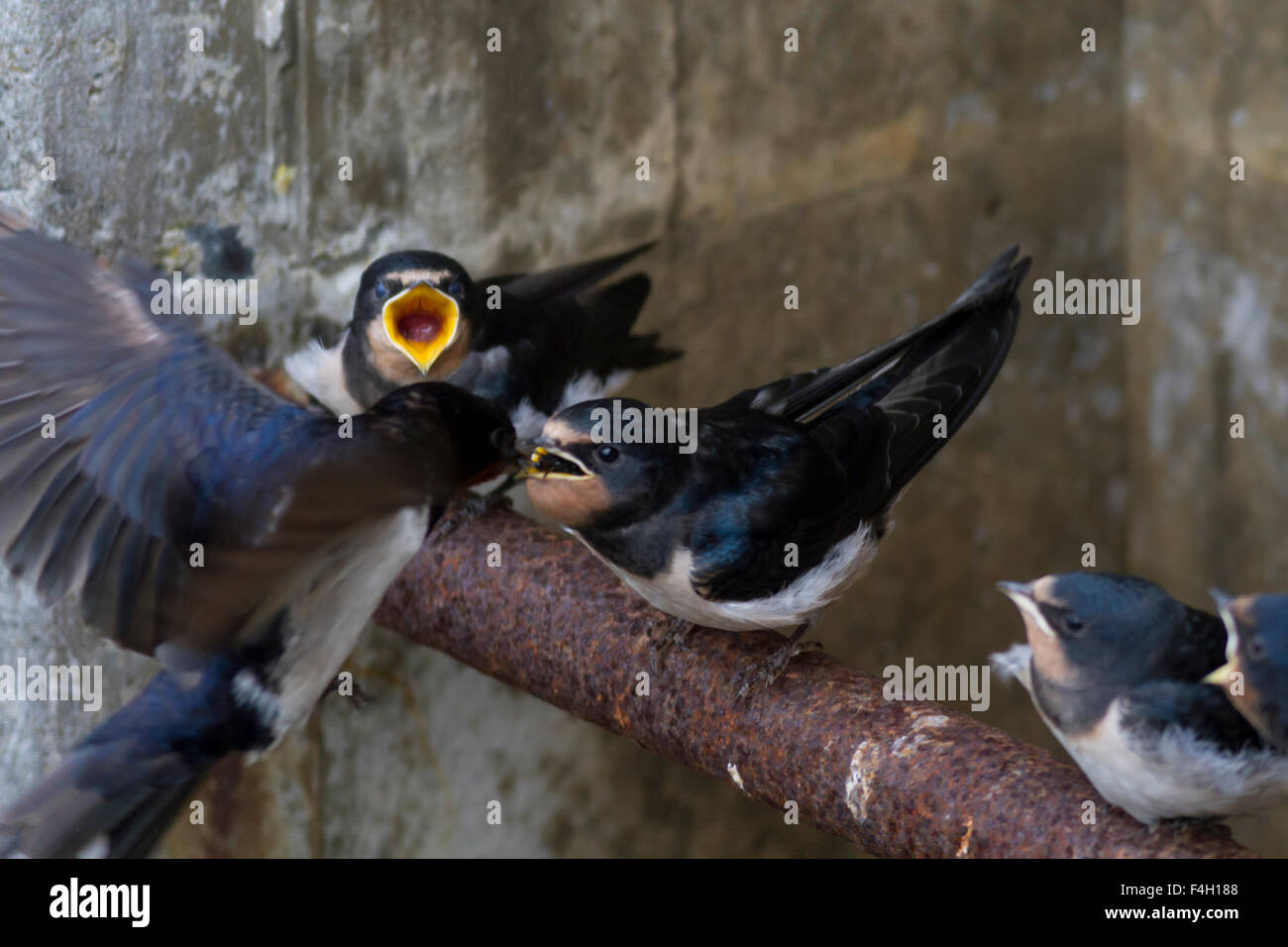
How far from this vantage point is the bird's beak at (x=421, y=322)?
2307 mm

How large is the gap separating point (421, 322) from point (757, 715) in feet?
3.00

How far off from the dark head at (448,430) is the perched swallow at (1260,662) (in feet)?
2.82

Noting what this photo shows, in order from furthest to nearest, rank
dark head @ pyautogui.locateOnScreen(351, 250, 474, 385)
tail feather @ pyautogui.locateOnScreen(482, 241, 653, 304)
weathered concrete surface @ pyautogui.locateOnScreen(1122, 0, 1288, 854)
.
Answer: weathered concrete surface @ pyautogui.locateOnScreen(1122, 0, 1288, 854), tail feather @ pyautogui.locateOnScreen(482, 241, 653, 304), dark head @ pyautogui.locateOnScreen(351, 250, 474, 385)

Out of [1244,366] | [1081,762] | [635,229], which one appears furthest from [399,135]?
[1244,366]

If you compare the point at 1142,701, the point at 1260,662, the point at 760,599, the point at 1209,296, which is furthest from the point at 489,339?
the point at 1209,296

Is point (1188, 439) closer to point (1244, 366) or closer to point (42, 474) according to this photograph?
point (1244, 366)

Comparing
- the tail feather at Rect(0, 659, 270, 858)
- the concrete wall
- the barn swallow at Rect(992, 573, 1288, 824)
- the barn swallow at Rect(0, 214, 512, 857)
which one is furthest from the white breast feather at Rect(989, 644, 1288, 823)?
the concrete wall

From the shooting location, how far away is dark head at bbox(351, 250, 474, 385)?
230 cm

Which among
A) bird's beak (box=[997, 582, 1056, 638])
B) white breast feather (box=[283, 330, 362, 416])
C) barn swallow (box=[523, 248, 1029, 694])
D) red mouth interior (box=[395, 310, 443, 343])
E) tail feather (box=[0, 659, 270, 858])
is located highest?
red mouth interior (box=[395, 310, 443, 343])

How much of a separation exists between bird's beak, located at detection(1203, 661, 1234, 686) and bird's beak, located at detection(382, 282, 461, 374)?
1.25m

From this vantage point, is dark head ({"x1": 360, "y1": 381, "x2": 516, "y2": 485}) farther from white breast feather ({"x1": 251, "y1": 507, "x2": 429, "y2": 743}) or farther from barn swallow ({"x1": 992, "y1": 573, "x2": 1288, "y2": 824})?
barn swallow ({"x1": 992, "y1": 573, "x2": 1288, "y2": 824})

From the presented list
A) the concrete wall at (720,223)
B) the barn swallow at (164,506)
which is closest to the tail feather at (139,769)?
the barn swallow at (164,506)

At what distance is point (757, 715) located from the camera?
1833 millimetres

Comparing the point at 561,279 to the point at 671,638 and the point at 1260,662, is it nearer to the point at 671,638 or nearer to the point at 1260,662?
the point at 671,638
